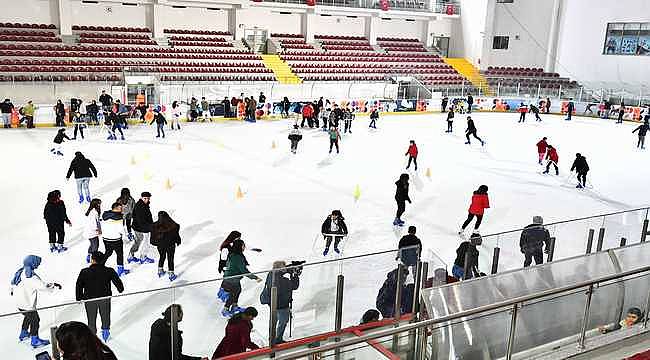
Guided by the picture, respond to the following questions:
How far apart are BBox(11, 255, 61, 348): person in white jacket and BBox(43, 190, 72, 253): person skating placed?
1.74 metres

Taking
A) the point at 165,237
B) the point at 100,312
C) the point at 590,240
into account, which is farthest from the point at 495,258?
the point at 100,312

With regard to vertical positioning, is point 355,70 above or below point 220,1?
below

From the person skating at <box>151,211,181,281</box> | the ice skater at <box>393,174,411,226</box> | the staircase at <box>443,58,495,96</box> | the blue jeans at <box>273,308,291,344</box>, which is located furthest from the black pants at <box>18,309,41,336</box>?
the staircase at <box>443,58,495,96</box>

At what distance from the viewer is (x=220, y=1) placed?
119 feet

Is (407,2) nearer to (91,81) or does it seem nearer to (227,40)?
(227,40)

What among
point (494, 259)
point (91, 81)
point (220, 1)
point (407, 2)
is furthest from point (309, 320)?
point (407, 2)

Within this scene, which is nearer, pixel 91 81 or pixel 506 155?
pixel 506 155

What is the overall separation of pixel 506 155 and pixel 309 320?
16.2 m

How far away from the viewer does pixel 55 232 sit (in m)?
10.2

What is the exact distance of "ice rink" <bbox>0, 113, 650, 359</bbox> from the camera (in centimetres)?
666

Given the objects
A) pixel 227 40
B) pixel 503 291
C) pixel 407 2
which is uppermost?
pixel 407 2

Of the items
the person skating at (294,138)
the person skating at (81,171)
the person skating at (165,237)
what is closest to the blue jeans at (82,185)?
the person skating at (81,171)

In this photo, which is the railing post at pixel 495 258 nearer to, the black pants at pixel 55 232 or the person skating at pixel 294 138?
the black pants at pixel 55 232

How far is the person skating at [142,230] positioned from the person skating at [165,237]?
490mm
